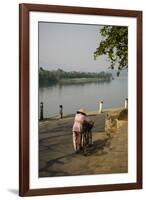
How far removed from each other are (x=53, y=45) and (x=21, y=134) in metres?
0.32

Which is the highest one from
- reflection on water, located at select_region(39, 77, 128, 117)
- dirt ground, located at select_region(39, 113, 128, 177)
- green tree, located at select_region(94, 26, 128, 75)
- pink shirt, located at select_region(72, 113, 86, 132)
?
green tree, located at select_region(94, 26, 128, 75)

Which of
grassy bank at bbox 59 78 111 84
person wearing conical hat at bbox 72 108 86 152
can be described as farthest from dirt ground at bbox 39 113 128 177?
grassy bank at bbox 59 78 111 84

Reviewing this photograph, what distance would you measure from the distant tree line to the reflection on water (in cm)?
2

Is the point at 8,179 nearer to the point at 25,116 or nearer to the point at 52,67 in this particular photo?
the point at 25,116

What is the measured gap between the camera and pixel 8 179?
1.51m

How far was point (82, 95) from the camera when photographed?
1.59 metres

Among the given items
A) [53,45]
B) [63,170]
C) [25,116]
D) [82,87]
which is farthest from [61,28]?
[63,170]

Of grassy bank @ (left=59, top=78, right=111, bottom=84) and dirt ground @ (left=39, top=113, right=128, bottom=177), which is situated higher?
grassy bank @ (left=59, top=78, right=111, bottom=84)

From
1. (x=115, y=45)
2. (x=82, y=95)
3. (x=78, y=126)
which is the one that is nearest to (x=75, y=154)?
(x=78, y=126)

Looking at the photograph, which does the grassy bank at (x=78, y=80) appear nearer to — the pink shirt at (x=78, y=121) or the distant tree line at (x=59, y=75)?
the distant tree line at (x=59, y=75)

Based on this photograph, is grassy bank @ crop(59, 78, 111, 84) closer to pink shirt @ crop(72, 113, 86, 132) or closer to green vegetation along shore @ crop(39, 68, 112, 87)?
green vegetation along shore @ crop(39, 68, 112, 87)

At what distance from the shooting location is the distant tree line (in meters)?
1.54

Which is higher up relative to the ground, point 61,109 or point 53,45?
point 53,45

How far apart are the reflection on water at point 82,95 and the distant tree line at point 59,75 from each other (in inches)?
Result: 0.8
